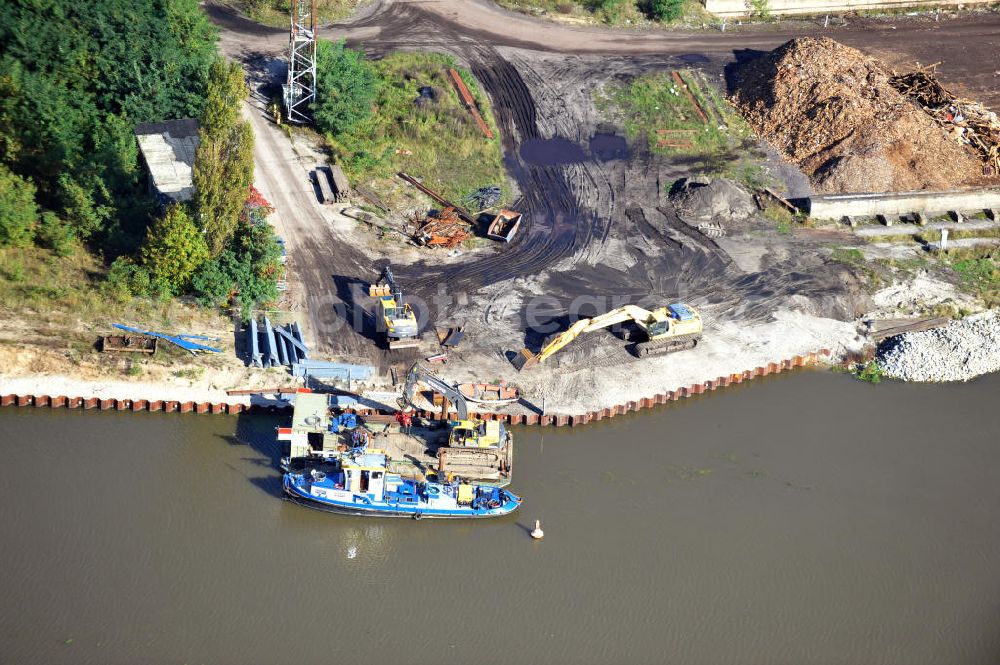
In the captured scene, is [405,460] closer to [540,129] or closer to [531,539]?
[531,539]

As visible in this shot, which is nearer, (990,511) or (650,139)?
(990,511)

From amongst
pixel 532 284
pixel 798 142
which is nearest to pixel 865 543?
pixel 532 284

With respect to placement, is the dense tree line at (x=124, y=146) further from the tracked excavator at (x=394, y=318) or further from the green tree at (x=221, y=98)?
the tracked excavator at (x=394, y=318)

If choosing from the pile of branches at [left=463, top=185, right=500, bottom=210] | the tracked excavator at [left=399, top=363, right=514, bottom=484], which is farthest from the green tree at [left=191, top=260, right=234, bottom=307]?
the pile of branches at [left=463, top=185, right=500, bottom=210]

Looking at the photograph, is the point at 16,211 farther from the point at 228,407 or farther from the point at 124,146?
the point at 228,407

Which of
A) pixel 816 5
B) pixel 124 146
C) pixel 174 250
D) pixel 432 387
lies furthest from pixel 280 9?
pixel 816 5

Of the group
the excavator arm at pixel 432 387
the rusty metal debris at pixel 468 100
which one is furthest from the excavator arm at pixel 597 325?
the rusty metal debris at pixel 468 100

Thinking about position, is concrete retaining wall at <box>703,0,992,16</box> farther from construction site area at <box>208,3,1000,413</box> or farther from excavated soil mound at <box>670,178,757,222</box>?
excavated soil mound at <box>670,178,757,222</box>
